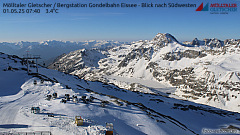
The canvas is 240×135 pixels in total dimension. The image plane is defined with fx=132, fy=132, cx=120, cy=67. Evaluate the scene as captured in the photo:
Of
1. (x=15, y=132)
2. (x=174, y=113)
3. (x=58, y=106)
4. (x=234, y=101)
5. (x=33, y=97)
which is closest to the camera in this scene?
(x=15, y=132)

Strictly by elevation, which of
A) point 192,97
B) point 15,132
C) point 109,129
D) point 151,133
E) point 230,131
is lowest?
point 192,97

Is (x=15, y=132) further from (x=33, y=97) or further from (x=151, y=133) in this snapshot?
(x=151, y=133)

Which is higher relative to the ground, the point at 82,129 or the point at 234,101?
the point at 82,129

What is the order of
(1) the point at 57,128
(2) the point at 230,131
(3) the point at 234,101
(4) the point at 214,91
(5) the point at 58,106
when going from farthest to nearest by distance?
(4) the point at 214,91 → (3) the point at 234,101 → (2) the point at 230,131 → (5) the point at 58,106 → (1) the point at 57,128

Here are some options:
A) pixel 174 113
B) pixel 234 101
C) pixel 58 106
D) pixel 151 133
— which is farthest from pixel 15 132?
pixel 234 101

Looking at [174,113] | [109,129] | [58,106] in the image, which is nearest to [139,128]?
[109,129]

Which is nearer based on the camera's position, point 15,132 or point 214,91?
point 15,132

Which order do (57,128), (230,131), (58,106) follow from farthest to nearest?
(230,131) < (58,106) < (57,128)

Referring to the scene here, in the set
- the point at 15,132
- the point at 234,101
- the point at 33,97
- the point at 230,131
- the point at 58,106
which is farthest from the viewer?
the point at 234,101

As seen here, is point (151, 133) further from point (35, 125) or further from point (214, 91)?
point (214, 91)
